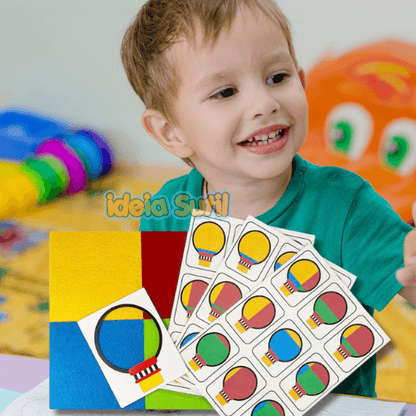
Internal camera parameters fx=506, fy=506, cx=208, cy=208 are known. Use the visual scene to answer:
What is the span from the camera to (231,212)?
492 mm

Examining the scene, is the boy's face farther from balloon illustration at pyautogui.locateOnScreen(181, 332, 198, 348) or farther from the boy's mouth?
balloon illustration at pyautogui.locateOnScreen(181, 332, 198, 348)

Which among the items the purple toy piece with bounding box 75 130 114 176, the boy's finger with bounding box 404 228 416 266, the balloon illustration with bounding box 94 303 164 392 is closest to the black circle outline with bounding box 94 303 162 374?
the balloon illustration with bounding box 94 303 164 392

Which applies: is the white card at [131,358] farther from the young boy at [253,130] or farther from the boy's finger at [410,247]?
the boy's finger at [410,247]

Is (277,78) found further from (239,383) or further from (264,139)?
(239,383)

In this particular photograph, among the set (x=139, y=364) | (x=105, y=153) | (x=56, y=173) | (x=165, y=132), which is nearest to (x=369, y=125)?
Result: (x=105, y=153)

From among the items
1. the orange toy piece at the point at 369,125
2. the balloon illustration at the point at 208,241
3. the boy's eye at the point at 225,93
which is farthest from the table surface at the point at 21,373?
the orange toy piece at the point at 369,125

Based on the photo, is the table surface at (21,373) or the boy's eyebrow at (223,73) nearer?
the boy's eyebrow at (223,73)

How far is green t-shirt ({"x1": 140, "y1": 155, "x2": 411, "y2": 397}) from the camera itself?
0.44 meters

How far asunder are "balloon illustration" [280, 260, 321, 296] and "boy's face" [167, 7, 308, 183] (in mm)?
83

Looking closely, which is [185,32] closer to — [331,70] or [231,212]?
[231,212]

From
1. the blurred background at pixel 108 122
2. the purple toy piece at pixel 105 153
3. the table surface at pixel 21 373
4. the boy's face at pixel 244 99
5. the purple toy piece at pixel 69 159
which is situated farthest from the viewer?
the purple toy piece at pixel 69 159

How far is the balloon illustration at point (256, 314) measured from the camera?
0.43 metres

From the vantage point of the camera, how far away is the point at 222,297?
17.1 inches

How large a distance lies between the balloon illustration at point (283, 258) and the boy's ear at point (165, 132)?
0.44ft
